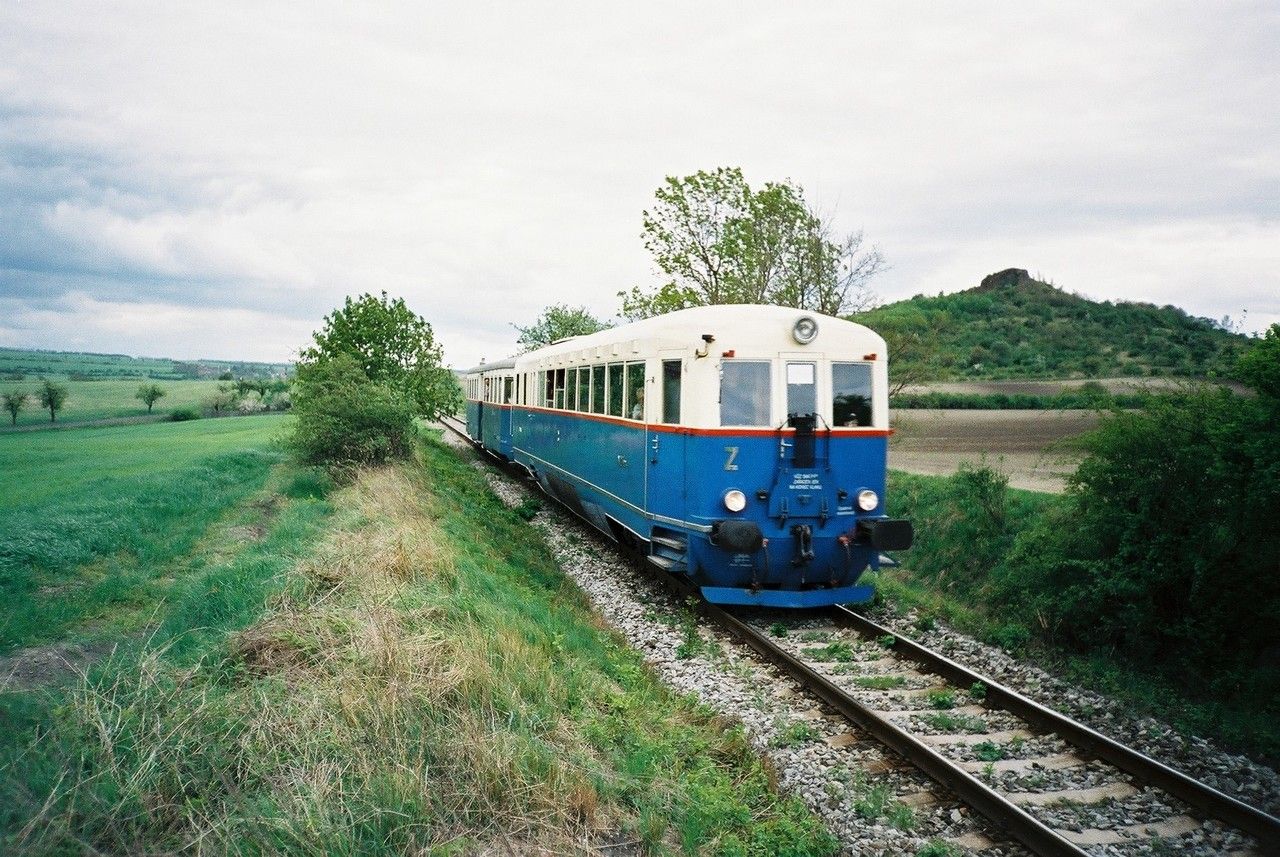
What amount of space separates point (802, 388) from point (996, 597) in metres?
4.13

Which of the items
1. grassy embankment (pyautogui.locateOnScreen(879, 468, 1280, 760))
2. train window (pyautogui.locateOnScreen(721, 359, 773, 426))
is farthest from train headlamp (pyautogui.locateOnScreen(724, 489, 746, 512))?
grassy embankment (pyautogui.locateOnScreen(879, 468, 1280, 760))

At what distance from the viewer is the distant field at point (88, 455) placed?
8.80m

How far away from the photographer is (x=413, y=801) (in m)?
3.84

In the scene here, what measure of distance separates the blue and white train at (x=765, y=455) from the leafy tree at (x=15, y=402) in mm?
6679

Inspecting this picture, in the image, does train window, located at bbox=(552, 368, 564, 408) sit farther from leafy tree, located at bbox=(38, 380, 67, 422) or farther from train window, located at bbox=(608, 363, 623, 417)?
leafy tree, located at bbox=(38, 380, 67, 422)

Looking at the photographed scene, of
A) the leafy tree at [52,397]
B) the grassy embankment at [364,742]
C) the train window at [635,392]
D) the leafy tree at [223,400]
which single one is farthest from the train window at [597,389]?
the leafy tree at [223,400]

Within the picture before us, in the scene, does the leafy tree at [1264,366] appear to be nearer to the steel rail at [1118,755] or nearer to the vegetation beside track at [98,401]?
the steel rail at [1118,755]

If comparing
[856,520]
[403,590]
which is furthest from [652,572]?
[403,590]

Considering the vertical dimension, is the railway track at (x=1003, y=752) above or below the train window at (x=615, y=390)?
below

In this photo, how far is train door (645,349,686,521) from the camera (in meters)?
8.89

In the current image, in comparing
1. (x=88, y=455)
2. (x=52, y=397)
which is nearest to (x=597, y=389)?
(x=52, y=397)

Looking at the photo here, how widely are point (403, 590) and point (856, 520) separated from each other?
4.90 meters

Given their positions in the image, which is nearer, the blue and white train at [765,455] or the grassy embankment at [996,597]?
the grassy embankment at [996,597]

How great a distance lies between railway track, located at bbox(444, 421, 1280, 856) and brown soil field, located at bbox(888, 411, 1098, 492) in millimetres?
4584
